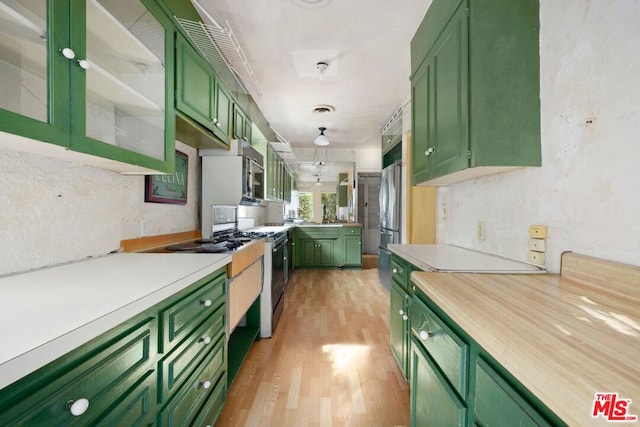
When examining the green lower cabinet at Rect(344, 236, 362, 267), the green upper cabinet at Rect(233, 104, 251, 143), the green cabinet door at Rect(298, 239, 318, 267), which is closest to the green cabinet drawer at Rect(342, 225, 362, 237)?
the green lower cabinet at Rect(344, 236, 362, 267)

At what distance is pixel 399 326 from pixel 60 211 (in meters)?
1.95

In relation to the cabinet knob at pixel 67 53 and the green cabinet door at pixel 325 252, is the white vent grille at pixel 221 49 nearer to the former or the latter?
the cabinet knob at pixel 67 53

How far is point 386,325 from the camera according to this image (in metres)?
2.71

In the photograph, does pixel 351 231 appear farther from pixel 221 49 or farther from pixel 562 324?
pixel 562 324

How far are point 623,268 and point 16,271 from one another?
→ 2042 mm

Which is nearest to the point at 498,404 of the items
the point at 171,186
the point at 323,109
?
the point at 171,186

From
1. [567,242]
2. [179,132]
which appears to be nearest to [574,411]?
[567,242]

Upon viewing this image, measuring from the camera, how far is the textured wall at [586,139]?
86 centimetres

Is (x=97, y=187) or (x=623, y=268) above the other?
(x=97, y=187)

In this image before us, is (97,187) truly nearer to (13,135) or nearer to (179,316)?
(13,135)

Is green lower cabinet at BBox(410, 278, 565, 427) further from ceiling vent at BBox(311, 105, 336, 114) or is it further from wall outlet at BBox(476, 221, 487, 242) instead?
ceiling vent at BBox(311, 105, 336, 114)

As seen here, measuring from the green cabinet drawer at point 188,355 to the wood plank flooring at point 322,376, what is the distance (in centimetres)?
55

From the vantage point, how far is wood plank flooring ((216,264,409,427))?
1.52 meters

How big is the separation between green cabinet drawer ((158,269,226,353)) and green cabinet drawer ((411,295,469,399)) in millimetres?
897
